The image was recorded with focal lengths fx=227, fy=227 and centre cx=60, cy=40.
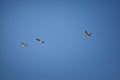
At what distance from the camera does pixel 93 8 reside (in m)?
3.79

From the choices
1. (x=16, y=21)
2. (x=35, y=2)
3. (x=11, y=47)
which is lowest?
(x=11, y=47)

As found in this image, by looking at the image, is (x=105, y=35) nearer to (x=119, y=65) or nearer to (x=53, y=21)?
(x=119, y=65)

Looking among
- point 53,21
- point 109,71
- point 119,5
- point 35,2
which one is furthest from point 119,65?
point 35,2

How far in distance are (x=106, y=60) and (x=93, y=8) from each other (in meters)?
0.89

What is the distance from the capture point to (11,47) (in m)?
3.73

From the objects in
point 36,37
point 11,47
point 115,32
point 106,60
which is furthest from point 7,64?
point 115,32

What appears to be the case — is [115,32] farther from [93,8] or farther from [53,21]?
[53,21]

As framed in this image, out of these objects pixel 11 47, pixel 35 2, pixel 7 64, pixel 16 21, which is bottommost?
pixel 7 64

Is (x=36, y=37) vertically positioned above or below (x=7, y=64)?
above

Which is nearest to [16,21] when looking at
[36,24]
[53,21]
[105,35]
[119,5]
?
[36,24]

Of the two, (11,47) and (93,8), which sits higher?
(93,8)

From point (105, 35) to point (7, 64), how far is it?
1697 mm

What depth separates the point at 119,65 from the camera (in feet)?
12.5

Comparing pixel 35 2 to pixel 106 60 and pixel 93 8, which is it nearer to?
pixel 93 8
